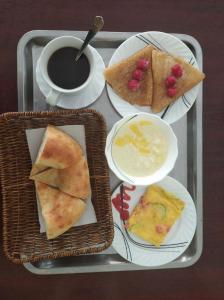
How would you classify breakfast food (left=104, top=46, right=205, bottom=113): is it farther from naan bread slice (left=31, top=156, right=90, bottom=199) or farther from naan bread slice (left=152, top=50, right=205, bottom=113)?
naan bread slice (left=31, top=156, right=90, bottom=199)

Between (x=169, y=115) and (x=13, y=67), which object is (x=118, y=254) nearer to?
(x=169, y=115)

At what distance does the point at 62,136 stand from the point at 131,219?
253 millimetres

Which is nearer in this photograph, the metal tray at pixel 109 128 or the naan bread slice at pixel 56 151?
the naan bread slice at pixel 56 151

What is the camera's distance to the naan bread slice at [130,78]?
857 mm

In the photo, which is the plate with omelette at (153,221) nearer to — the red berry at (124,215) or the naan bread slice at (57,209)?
the red berry at (124,215)

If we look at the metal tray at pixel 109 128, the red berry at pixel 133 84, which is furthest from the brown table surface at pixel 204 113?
the red berry at pixel 133 84

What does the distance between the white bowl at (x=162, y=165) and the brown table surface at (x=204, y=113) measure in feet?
0.42

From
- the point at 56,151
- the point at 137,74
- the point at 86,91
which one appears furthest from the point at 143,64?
the point at 56,151

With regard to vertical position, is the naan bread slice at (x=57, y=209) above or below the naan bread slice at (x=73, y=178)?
below

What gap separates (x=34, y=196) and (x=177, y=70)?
39cm

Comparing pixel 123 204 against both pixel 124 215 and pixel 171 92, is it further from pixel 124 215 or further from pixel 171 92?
pixel 171 92

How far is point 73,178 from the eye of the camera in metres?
0.79

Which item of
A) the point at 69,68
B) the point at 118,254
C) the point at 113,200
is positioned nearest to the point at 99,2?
the point at 69,68

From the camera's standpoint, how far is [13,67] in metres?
0.88
